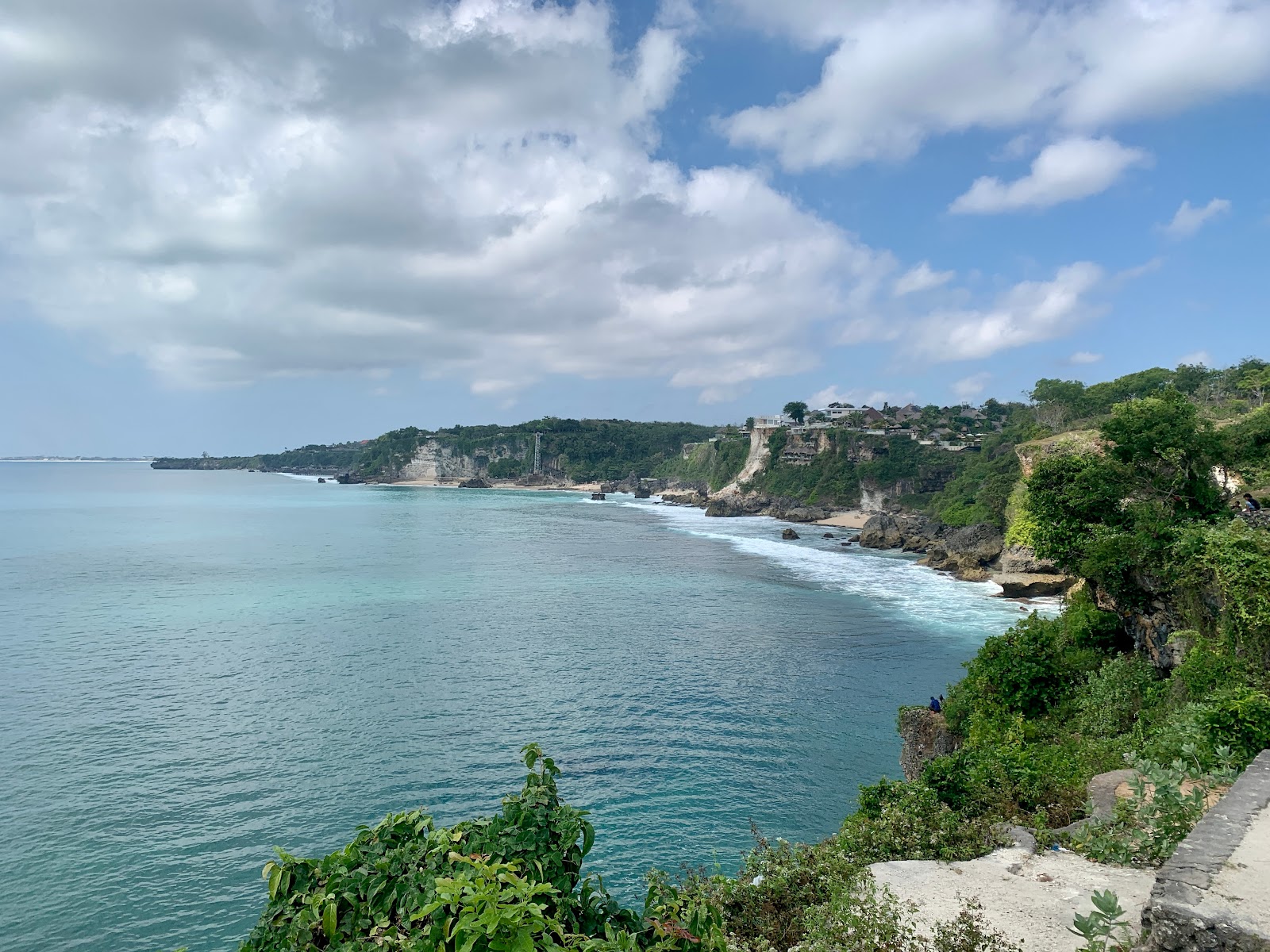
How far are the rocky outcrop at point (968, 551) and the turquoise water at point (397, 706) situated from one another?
291 cm

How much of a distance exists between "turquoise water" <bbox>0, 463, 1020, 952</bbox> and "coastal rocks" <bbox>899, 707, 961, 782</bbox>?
2.89ft

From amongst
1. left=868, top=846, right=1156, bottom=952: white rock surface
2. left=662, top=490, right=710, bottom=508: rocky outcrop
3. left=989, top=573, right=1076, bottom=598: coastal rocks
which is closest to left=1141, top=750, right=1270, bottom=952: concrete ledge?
left=868, top=846, right=1156, bottom=952: white rock surface

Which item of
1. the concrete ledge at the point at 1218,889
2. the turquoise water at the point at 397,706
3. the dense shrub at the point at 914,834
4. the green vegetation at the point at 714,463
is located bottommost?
the turquoise water at the point at 397,706

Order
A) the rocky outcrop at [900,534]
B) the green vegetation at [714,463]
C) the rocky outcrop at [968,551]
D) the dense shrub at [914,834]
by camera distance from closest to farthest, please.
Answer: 1. the dense shrub at [914,834]
2. the rocky outcrop at [968,551]
3. the rocky outcrop at [900,534]
4. the green vegetation at [714,463]

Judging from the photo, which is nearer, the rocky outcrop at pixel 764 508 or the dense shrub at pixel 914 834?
the dense shrub at pixel 914 834

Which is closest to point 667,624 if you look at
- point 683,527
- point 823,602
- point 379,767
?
point 823,602

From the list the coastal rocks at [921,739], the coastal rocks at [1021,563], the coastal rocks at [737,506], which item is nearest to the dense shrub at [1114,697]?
the coastal rocks at [921,739]

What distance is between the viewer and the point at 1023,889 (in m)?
8.27

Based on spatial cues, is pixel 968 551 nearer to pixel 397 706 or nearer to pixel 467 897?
pixel 397 706

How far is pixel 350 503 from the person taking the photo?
4724 inches

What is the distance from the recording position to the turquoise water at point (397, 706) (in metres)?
14.8

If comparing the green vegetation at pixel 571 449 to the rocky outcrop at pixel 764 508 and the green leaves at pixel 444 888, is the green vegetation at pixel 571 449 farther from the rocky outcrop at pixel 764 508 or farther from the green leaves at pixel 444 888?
the green leaves at pixel 444 888

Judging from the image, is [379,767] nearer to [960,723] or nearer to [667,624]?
[960,723]

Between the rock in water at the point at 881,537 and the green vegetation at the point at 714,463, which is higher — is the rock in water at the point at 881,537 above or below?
below
